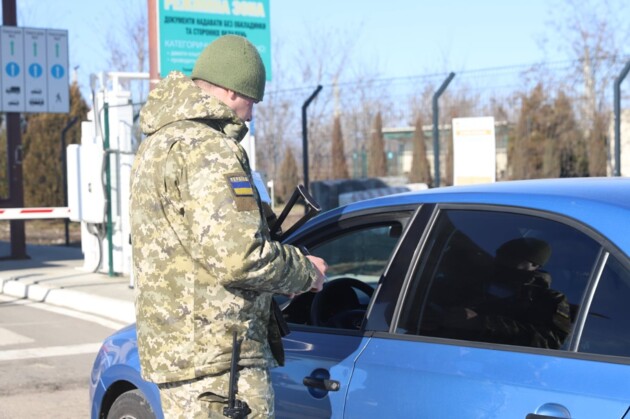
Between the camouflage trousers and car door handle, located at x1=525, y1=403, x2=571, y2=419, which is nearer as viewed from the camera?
car door handle, located at x1=525, y1=403, x2=571, y2=419

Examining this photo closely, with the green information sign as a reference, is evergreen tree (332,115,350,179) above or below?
below

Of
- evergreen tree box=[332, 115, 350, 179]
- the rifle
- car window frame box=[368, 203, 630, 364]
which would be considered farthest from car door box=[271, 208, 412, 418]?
evergreen tree box=[332, 115, 350, 179]

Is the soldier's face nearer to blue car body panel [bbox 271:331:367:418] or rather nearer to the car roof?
the car roof

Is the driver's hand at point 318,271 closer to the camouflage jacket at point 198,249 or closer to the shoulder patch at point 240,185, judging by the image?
the camouflage jacket at point 198,249

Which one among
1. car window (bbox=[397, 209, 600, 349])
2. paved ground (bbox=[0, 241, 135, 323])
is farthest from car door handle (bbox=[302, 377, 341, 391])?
paved ground (bbox=[0, 241, 135, 323])

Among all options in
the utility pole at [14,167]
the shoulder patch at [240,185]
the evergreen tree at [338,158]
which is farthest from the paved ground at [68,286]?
the shoulder patch at [240,185]

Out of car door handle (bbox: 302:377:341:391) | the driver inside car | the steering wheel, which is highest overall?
the driver inside car

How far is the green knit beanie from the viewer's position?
3.08 metres

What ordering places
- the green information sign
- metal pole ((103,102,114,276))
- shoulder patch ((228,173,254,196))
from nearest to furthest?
shoulder patch ((228,173,254,196)), the green information sign, metal pole ((103,102,114,276))

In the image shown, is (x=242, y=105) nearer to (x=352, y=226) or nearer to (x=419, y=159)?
(x=352, y=226)

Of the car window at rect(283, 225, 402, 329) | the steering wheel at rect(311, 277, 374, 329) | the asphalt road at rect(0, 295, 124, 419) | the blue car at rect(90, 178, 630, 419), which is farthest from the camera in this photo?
the asphalt road at rect(0, 295, 124, 419)

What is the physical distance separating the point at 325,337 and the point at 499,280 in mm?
727

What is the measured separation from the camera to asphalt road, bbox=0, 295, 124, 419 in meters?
6.65

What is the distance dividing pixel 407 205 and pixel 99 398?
1.88 m
